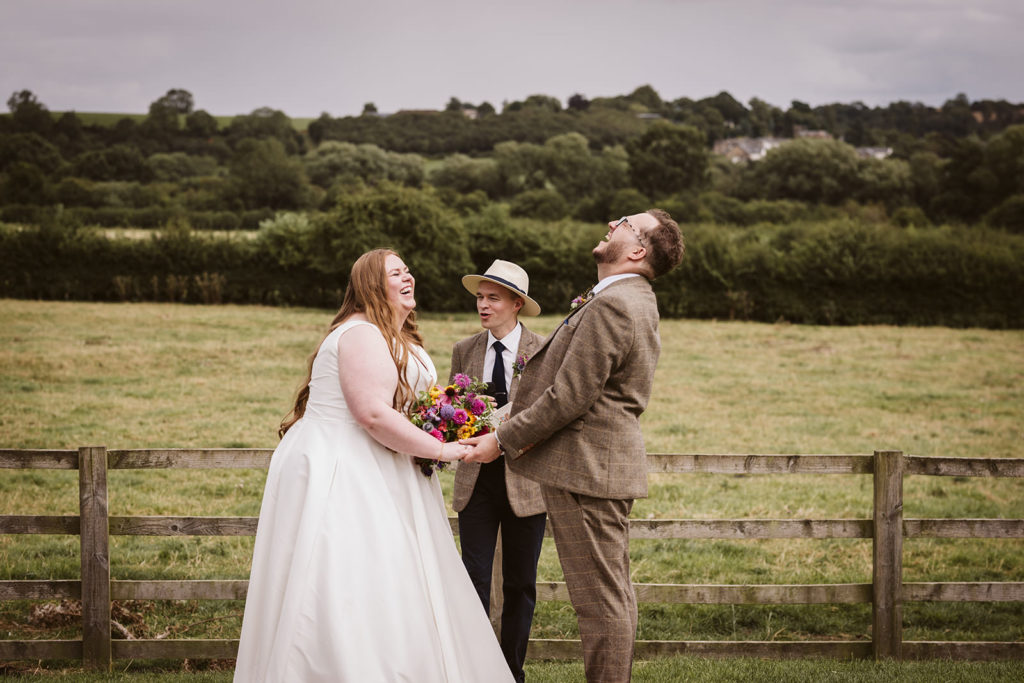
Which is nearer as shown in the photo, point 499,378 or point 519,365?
point 519,365

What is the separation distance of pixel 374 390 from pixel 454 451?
0.50 metres

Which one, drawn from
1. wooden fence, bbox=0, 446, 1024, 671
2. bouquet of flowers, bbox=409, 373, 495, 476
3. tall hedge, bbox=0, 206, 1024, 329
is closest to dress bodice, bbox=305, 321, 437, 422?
bouquet of flowers, bbox=409, 373, 495, 476

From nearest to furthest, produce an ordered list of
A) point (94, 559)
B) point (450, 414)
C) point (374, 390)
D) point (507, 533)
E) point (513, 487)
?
point (374, 390), point (450, 414), point (513, 487), point (507, 533), point (94, 559)

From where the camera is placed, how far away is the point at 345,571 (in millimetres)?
3957

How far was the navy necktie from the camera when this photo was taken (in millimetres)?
5234

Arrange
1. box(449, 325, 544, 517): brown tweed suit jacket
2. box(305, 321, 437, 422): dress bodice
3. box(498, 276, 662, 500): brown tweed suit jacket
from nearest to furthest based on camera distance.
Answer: box(498, 276, 662, 500): brown tweed suit jacket < box(305, 321, 437, 422): dress bodice < box(449, 325, 544, 517): brown tweed suit jacket

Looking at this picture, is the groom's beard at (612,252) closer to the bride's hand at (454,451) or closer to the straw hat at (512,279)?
the straw hat at (512,279)

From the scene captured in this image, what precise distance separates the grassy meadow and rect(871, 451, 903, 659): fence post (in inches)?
10.6

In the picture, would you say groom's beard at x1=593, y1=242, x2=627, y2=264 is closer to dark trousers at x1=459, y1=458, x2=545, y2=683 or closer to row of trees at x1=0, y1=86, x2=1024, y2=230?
dark trousers at x1=459, y1=458, x2=545, y2=683

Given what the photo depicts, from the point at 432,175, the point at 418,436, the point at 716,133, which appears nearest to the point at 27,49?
the point at 432,175

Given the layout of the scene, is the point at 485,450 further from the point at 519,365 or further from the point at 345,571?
the point at 345,571

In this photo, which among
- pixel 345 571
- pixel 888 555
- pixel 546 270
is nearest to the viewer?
pixel 345 571

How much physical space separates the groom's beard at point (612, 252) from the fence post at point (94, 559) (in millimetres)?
3144

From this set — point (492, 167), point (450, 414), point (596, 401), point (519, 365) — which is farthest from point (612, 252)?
point (492, 167)
